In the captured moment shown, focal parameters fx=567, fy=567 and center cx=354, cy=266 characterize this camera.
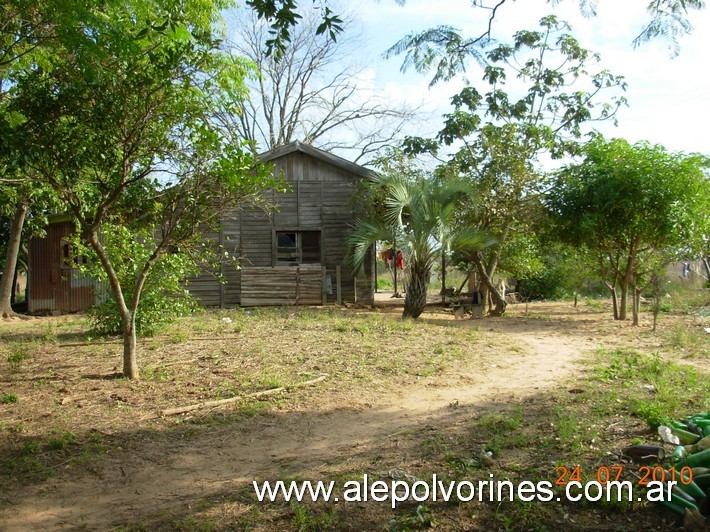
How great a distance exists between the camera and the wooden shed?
16.9 meters

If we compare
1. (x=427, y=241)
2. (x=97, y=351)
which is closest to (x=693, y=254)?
(x=427, y=241)

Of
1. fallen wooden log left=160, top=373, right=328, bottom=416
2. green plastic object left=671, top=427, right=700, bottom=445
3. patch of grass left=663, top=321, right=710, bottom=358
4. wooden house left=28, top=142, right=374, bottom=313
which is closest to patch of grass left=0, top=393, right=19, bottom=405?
fallen wooden log left=160, top=373, right=328, bottom=416

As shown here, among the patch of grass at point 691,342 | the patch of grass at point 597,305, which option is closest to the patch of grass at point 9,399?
the patch of grass at point 691,342

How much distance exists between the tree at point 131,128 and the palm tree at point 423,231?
7.13 meters

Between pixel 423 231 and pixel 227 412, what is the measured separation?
8124 mm

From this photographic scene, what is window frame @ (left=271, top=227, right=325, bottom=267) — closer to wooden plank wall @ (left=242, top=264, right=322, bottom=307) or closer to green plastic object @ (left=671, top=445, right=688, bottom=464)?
wooden plank wall @ (left=242, top=264, right=322, bottom=307)

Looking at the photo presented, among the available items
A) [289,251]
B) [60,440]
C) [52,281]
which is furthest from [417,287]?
[52,281]

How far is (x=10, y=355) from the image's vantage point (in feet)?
26.8

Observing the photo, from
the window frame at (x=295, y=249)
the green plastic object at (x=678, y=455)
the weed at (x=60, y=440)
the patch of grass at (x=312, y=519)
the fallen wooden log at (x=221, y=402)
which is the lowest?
the patch of grass at (x=312, y=519)

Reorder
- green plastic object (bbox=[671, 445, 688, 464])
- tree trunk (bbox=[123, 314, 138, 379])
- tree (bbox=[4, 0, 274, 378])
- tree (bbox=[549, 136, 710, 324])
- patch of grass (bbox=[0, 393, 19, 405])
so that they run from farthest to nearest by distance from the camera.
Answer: tree (bbox=[549, 136, 710, 324]) < tree trunk (bbox=[123, 314, 138, 379]) < patch of grass (bbox=[0, 393, 19, 405]) < tree (bbox=[4, 0, 274, 378]) < green plastic object (bbox=[671, 445, 688, 464])

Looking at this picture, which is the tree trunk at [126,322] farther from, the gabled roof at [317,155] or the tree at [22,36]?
the gabled roof at [317,155]

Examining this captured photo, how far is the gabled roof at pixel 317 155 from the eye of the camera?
16.6m

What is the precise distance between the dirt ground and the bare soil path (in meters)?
0.01

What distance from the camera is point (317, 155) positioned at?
1695 centimetres
